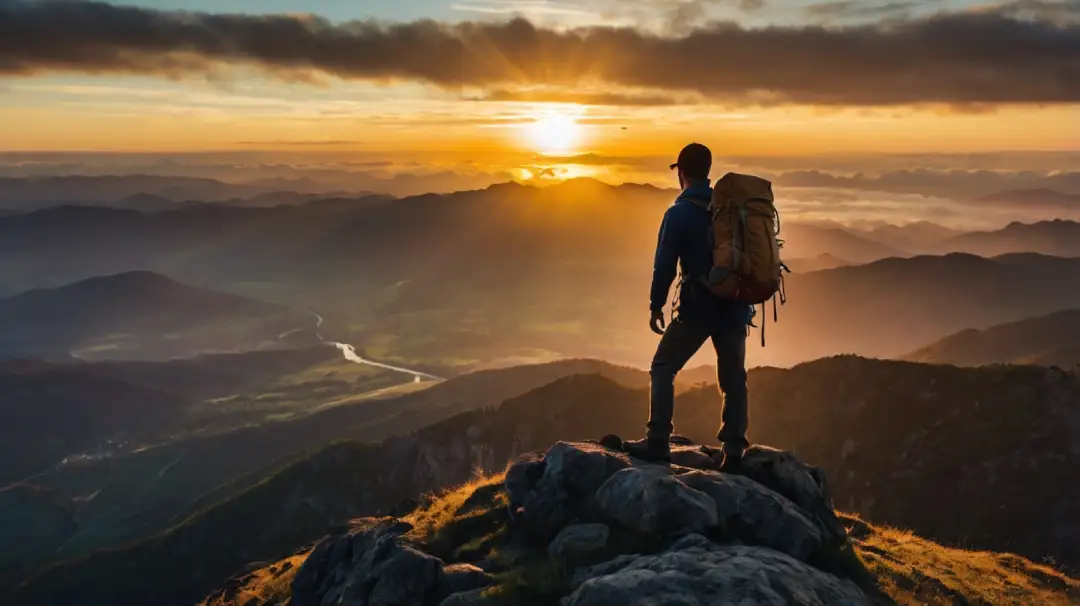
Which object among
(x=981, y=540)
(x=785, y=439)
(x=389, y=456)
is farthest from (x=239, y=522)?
(x=981, y=540)

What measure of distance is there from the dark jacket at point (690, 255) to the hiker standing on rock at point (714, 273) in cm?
2

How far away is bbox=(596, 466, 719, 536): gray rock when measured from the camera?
460 inches

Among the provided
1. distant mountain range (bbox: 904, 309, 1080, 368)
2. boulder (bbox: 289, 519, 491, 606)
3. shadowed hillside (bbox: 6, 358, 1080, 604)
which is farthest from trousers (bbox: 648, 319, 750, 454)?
distant mountain range (bbox: 904, 309, 1080, 368)

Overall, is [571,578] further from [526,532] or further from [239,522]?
[239,522]

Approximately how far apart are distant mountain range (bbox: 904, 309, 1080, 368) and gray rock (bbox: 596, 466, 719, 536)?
560ft

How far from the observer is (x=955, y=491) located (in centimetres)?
5512

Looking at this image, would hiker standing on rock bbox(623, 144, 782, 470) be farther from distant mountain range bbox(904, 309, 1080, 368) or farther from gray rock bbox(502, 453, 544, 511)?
distant mountain range bbox(904, 309, 1080, 368)

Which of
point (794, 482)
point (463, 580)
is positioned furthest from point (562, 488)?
point (794, 482)

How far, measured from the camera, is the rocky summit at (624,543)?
938cm

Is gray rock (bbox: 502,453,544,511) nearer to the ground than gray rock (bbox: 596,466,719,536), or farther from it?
nearer to the ground

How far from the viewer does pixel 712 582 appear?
9055mm

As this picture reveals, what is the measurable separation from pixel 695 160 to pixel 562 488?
662cm

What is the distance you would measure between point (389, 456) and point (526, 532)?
123406 mm

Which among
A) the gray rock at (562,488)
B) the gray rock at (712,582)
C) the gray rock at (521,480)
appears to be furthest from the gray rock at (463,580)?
the gray rock at (712,582)
